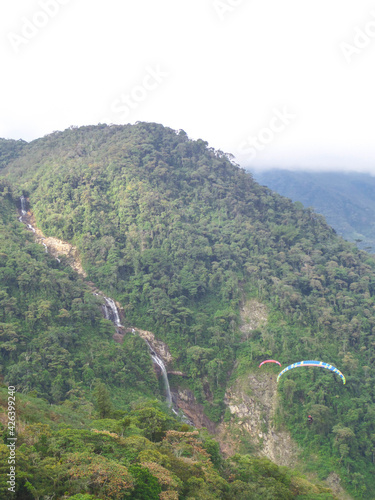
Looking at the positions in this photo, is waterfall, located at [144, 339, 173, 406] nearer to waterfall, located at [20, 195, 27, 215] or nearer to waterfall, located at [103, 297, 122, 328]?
waterfall, located at [103, 297, 122, 328]

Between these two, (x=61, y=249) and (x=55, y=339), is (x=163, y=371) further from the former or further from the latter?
(x=61, y=249)

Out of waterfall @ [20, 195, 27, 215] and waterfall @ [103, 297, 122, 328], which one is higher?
waterfall @ [20, 195, 27, 215]

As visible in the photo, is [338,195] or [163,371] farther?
[338,195]

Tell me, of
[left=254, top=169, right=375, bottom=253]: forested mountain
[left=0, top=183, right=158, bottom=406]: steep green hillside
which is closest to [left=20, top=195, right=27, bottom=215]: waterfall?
[left=0, top=183, right=158, bottom=406]: steep green hillside

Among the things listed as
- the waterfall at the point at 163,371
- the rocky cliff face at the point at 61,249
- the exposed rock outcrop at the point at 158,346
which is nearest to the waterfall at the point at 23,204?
the rocky cliff face at the point at 61,249

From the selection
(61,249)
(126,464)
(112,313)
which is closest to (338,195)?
(61,249)

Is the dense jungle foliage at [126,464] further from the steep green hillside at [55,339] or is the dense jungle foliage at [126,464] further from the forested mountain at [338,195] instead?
the forested mountain at [338,195]
